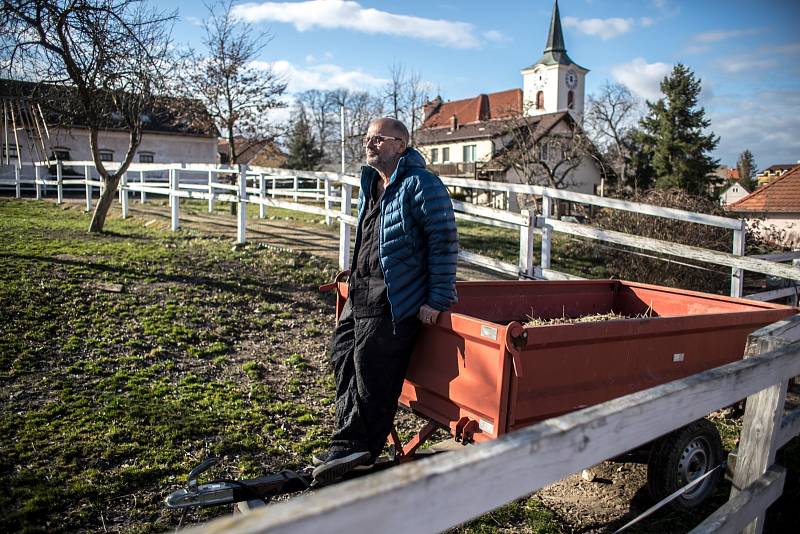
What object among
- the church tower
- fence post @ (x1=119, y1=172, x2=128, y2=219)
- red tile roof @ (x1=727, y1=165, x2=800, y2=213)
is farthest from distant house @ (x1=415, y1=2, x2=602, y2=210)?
fence post @ (x1=119, y1=172, x2=128, y2=219)

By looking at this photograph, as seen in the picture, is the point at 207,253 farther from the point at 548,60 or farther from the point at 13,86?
the point at 548,60

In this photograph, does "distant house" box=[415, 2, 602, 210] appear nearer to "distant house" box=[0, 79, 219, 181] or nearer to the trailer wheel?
"distant house" box=[0, 79, 219, 181]

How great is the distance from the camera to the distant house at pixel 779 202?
2114 centimetres

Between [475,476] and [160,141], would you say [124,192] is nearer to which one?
[475,476]

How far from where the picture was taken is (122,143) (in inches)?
1502

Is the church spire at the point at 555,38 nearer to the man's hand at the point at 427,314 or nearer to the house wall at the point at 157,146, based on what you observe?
the house wall at the point at 157,146

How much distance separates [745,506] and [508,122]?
74.0 ft

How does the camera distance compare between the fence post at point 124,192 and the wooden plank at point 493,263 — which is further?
the fence post at point 124,192

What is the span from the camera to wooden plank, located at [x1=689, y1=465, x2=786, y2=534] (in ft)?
8.16

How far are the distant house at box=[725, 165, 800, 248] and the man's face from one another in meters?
19.7

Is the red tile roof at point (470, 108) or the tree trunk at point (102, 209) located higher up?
the red tile roof at point (470, 108)

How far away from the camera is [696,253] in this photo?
6996 millimetres

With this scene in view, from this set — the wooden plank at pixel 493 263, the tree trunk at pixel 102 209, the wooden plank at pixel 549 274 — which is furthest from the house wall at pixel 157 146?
the wooden plank at pixel 549 274

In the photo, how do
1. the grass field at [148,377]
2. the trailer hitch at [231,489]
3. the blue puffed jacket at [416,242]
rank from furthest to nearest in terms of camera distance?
1. the grass field at [148,377]
2. the blue puffed jacket at [416,242]
3. the trailer hitch at [231,489]
